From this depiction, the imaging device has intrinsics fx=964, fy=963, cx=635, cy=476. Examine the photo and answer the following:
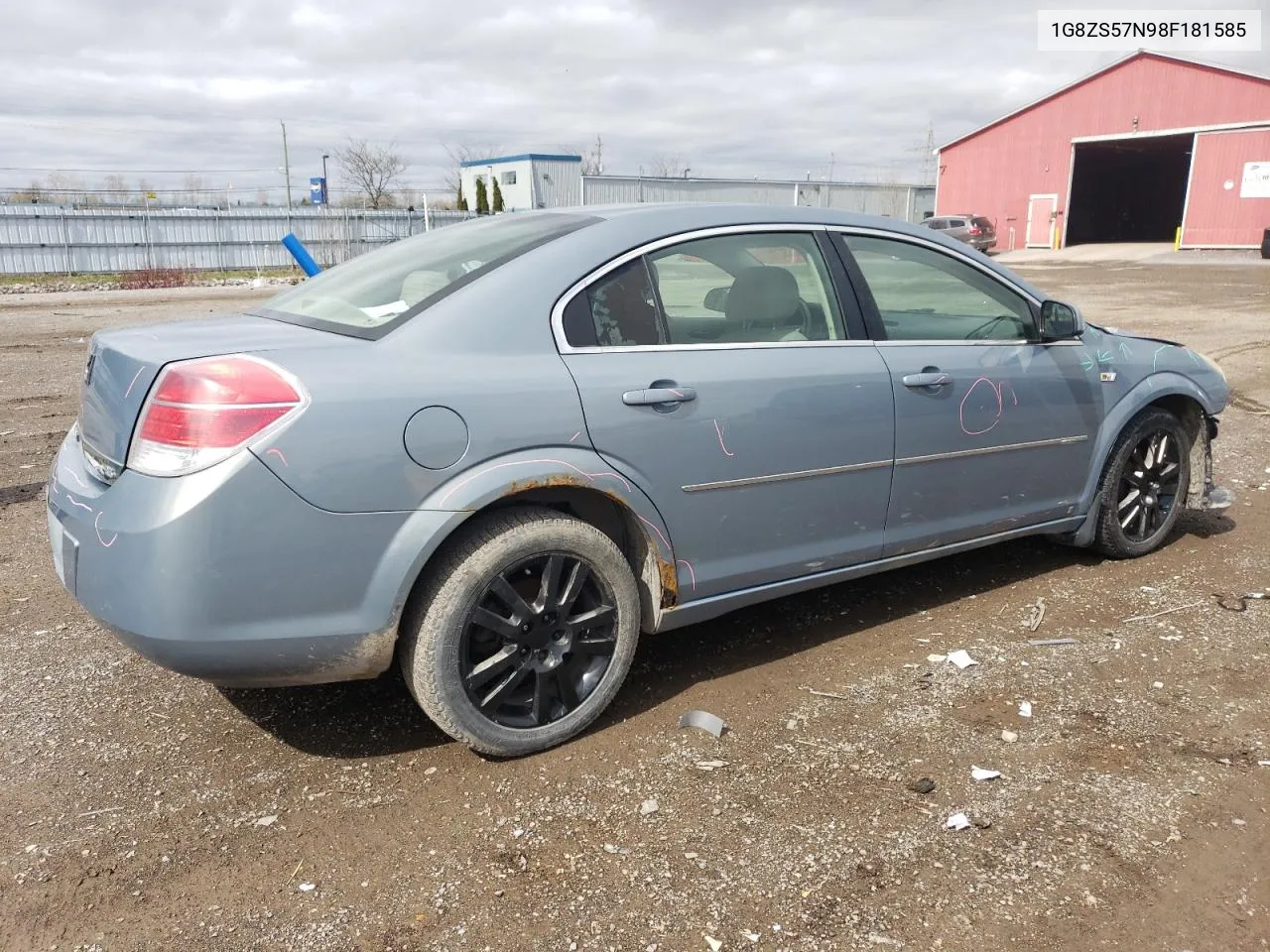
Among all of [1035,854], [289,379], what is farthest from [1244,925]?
[289,379]

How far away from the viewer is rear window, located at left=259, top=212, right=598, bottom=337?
3004 millimetres

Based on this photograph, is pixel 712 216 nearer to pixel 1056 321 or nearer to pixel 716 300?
pixel 716 300

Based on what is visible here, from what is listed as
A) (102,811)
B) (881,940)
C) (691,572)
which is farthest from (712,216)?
(102,811)

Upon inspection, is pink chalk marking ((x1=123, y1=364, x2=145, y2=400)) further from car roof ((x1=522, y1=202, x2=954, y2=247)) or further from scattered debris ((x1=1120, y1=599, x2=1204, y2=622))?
scattered debris ((x1=1120, y1=599, x2=1204, y2=622))

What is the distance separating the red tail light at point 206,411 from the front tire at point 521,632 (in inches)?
25.5

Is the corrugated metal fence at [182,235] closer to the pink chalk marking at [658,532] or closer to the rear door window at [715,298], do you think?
the rear door window at [715,298]

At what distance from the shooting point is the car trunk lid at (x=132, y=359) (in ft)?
8.66

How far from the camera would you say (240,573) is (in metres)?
2.52

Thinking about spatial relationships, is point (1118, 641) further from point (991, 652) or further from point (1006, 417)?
point (1006, 417)

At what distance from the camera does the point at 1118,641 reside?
12.7 ft

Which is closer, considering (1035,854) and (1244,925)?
(1244,925)

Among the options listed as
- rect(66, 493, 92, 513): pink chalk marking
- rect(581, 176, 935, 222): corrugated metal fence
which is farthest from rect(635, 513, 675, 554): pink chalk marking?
rect(581, 176, 935, 222): corrugated metal fence

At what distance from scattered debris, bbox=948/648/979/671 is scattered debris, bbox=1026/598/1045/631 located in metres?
0.44

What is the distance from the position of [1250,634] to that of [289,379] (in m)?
3.78
